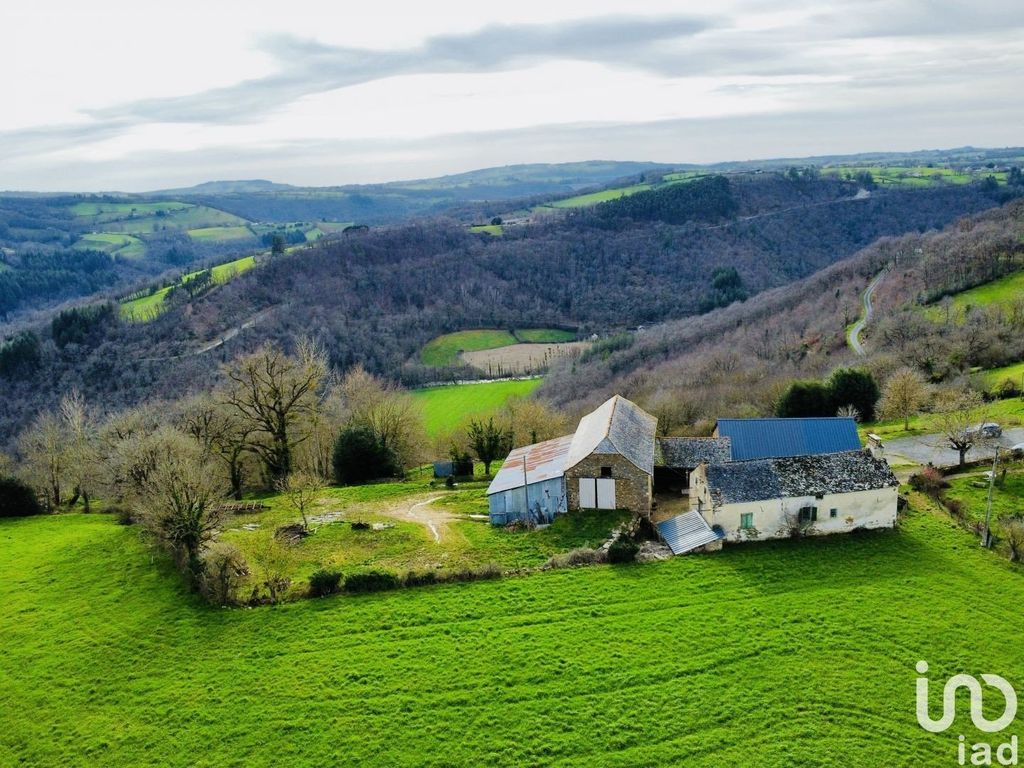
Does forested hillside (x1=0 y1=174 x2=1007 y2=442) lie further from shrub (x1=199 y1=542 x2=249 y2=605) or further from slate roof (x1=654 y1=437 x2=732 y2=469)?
shrub (x1=199 y1=542 x2=249 y2=605)

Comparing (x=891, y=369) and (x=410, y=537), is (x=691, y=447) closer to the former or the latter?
(x=410, y=537)

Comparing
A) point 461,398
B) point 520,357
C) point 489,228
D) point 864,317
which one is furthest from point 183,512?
point 489,228

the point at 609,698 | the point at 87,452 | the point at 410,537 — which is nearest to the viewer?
the point at 609,698

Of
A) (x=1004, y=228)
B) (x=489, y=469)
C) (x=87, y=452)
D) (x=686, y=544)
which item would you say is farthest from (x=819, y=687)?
(x=1004, y=228)

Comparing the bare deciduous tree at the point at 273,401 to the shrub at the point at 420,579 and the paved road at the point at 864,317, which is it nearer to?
the shrub at the point at 420,579

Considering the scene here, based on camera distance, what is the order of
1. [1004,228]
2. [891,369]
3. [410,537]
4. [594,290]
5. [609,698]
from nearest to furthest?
[609,698] → [410,537] → [891,369] → [1004,228] → [594,290]

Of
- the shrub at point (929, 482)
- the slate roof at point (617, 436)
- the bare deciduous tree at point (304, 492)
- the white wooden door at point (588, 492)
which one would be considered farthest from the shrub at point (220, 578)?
the shrub at point (929, 482)

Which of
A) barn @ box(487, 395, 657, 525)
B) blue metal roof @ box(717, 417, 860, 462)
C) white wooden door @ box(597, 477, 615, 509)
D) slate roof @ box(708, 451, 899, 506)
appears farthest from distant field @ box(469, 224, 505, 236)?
slate roof @ box(708, 451, 899, 506)
